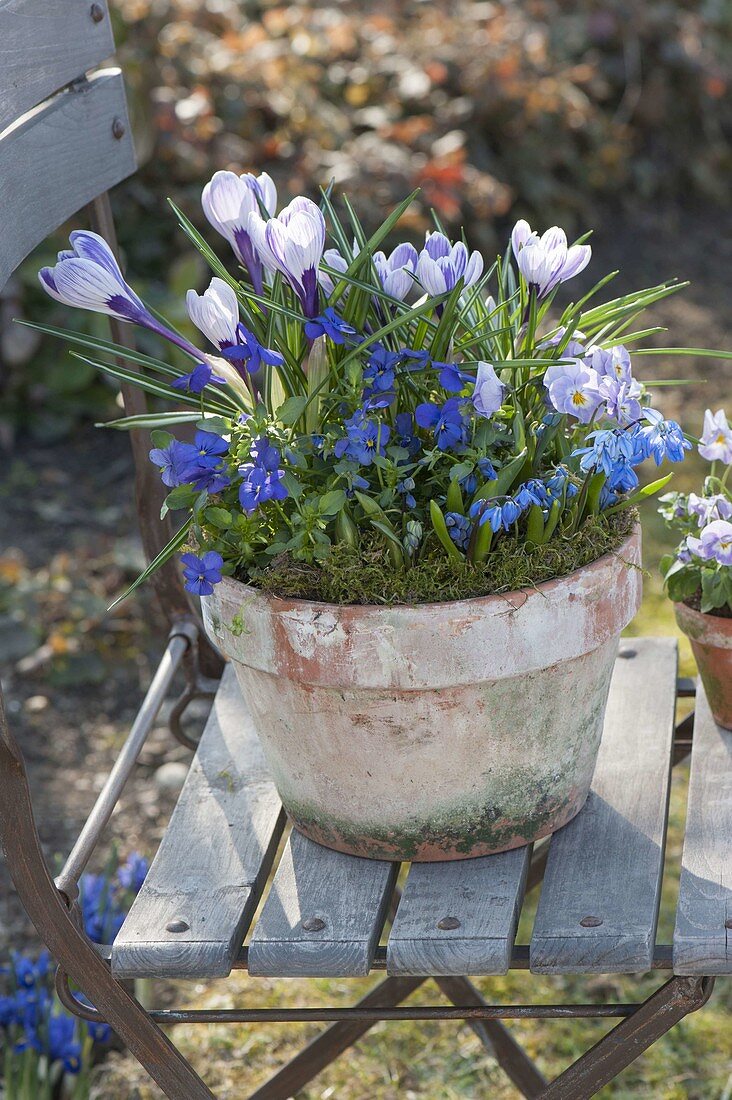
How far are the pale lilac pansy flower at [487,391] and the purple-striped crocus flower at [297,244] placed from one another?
0.54 ft

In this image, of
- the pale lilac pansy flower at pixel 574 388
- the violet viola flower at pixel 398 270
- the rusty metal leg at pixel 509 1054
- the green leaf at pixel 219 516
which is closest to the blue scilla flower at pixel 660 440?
the pale lilac pansy flower at pixel 574 388

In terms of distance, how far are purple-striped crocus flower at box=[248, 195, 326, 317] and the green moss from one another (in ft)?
0.74

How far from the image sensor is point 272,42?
445cm

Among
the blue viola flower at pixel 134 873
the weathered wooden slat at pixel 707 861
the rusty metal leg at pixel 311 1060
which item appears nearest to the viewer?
the weathered wooden slat at pixel 707 861

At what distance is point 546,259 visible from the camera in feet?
3.87

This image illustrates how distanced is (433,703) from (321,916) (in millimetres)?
219

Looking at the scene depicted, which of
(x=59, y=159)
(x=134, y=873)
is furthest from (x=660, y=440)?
(x=134, y=873)

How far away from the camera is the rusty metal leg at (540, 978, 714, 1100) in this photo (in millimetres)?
1129

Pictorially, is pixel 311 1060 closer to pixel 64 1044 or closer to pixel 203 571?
pixel 64 1044

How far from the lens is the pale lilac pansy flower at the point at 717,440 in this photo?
1390mm

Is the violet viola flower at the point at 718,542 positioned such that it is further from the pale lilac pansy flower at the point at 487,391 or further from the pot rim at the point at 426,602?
the pale lilac pansy flower at the point at 487,391

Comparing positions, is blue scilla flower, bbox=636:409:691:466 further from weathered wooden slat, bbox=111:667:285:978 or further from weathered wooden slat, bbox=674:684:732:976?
weathered wooden slat, bbox=111:667:285:978

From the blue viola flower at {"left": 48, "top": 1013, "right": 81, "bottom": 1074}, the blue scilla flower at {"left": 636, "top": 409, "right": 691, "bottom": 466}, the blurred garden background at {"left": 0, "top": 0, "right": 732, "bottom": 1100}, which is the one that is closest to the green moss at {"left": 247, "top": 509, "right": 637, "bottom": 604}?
the blue scilla flower at {"left": 636, "top": 409, "right": 691, "bottom": 466}

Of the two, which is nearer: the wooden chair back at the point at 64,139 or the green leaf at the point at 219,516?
the green leaf at the point at 219,516
